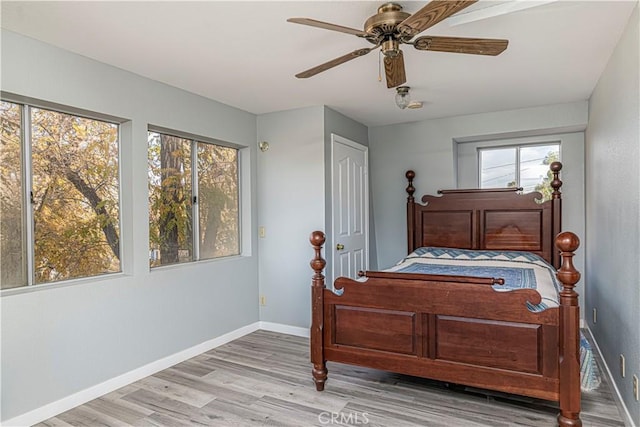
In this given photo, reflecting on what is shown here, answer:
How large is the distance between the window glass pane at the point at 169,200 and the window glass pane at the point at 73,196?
342mm

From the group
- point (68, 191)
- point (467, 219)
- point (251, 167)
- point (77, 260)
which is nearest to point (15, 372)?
point (77, 260)

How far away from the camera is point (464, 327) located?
2.39m

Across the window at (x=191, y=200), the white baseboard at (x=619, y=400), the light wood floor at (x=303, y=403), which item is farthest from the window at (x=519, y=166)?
the window at (x=191, y=200)

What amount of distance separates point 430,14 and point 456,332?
5.90 feet

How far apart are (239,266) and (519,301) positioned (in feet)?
8.95

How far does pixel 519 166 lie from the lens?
4578mm

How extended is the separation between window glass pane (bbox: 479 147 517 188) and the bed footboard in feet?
8.89

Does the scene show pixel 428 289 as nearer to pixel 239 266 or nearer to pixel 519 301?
pixel 519 301

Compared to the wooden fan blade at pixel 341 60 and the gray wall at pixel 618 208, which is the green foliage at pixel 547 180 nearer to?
the gray wall at pixel 618 208

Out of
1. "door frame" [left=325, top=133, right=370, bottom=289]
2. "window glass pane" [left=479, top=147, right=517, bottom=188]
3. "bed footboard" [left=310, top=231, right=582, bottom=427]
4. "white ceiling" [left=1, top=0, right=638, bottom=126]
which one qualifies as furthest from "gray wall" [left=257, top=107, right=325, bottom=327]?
"window glass pane" [left=479, top=147, right=517, bottom=188]

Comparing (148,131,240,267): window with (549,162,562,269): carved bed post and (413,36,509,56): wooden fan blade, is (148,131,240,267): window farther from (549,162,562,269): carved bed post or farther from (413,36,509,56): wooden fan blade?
(549,162,562,269): carved bed post

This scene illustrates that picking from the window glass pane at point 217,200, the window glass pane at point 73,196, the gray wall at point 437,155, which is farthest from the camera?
the gray wall at point 437,155

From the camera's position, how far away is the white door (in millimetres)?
4145
